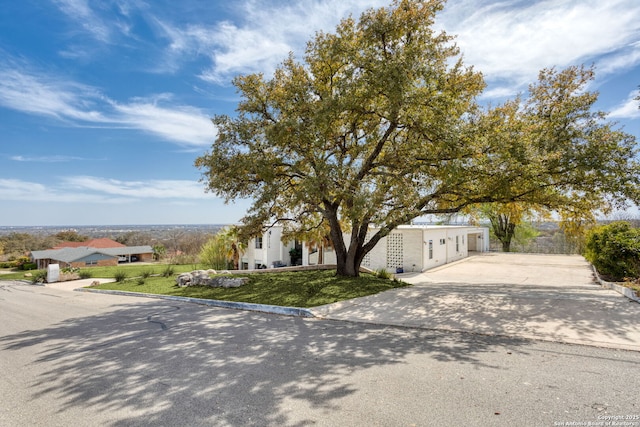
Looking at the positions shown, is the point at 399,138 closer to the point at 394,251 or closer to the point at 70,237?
the point at 394,251

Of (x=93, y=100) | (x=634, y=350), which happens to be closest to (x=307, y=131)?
(x=634, y=350)

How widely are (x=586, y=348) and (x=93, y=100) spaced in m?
22.5

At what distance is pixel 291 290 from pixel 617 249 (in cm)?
1155

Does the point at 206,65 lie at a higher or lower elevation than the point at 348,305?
higher

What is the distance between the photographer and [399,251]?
20.7 m

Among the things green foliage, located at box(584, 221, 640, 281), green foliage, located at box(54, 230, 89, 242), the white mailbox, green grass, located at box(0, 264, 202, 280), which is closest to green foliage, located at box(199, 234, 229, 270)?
green grass, located at box(0, 264, 202, 280)

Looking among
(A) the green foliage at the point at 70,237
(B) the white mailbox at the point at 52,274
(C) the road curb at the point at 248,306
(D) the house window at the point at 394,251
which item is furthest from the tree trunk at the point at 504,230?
(A) the green foliage at the point at 70,237

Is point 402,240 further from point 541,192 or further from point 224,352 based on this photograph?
point 224,352

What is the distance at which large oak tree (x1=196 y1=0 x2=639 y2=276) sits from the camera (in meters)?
9.70

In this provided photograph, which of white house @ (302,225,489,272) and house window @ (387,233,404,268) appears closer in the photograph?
white house @ (302,225,489,272)

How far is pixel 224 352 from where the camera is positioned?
554 centimetres

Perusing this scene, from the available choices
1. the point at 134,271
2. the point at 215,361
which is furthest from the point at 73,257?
the point at 215,361

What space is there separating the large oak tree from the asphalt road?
4.66m

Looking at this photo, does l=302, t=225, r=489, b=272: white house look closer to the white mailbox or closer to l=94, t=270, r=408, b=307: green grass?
l=94, t=270, r=408, b=307: green grass
